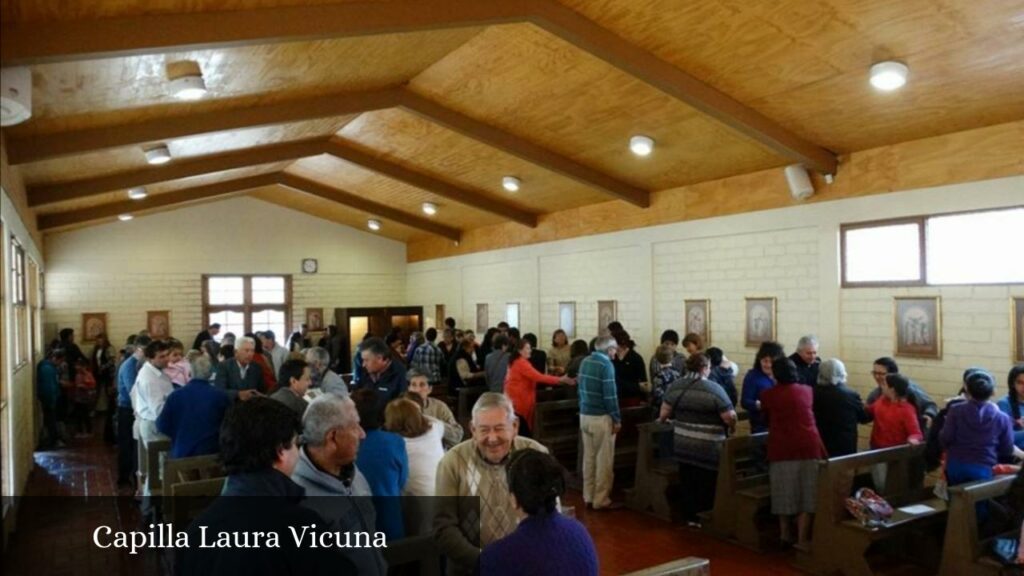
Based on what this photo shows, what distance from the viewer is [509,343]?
8.36 m

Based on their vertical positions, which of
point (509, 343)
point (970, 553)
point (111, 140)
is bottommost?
point (970, 553)

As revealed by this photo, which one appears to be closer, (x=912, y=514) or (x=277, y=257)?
(x=912, y=514)

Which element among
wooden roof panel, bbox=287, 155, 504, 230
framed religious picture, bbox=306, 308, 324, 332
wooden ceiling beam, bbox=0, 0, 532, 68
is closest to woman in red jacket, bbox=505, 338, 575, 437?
wooden ceiling beam, bbox=0, 0, 532, 68

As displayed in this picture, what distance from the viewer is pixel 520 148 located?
8.34m

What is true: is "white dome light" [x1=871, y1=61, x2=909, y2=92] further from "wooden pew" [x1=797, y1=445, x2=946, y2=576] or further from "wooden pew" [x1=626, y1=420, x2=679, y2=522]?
"wooden pew" [x1=626, y1=420, x2=679, y2=522]

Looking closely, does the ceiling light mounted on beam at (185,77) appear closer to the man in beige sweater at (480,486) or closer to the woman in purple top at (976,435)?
the man in beige sweater at (480,486)

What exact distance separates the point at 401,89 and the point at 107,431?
6914 mm

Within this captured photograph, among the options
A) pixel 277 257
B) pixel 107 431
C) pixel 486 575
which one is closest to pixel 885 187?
pixel 486 575

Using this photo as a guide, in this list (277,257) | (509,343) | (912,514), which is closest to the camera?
Answer: (912,514)

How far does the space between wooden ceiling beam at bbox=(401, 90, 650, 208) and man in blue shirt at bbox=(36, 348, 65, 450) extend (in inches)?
233

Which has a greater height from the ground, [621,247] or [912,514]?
[621,247]

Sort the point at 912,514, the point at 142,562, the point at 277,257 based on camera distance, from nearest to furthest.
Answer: the point at 912,514
the point at 142,562
the point at 277,257

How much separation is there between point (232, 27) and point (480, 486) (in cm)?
331

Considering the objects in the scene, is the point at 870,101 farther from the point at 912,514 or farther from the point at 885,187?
the point at 912,514
